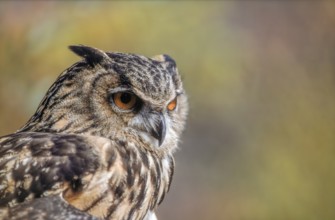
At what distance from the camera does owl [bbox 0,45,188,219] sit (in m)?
2.49

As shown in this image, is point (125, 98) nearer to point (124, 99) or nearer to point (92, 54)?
point (124, 99)

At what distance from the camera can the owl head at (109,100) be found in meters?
2.83

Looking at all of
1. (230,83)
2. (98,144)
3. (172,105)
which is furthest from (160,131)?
(230,83)

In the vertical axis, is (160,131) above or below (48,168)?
above

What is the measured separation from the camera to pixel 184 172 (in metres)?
8.08

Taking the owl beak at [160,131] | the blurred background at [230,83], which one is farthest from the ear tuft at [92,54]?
the blurred background at [230,83]

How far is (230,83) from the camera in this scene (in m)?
8.22

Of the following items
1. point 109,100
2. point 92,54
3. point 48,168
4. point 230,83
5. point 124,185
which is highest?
point 230,83

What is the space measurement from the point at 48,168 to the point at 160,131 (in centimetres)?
55

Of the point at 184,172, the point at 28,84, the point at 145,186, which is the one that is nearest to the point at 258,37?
the point at 184,172

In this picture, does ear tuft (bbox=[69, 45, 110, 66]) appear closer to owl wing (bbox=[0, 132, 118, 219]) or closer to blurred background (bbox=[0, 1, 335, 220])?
owl wing (bbox=[0, 132, 118, 219])

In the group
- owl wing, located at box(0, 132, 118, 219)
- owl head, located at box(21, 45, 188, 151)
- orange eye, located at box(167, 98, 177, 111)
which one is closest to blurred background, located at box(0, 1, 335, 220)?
orange eye, located at box(167, 98, 177, 111)

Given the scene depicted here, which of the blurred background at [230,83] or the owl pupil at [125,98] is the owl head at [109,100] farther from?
the blurred background at [230,83]

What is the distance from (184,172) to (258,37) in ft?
6.87
